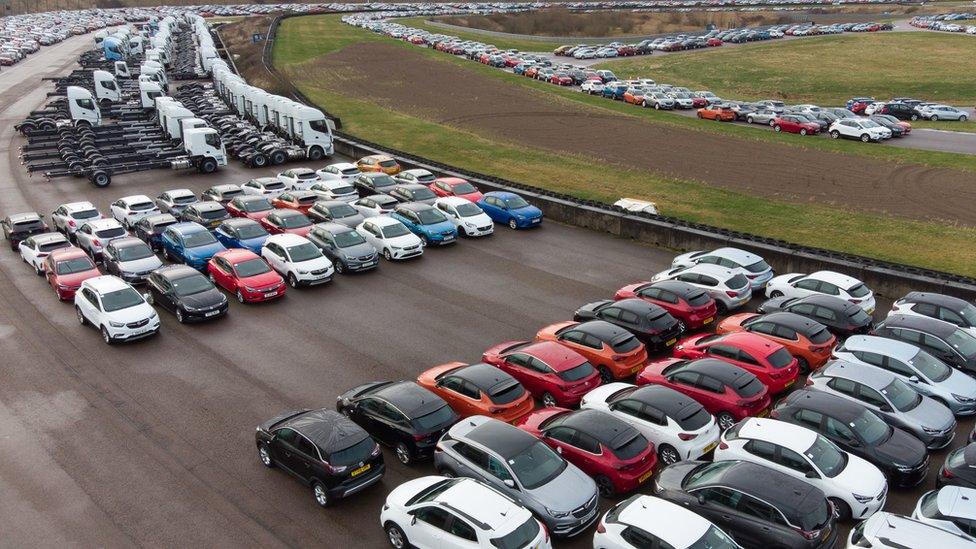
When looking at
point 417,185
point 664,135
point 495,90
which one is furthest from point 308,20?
point 417,185

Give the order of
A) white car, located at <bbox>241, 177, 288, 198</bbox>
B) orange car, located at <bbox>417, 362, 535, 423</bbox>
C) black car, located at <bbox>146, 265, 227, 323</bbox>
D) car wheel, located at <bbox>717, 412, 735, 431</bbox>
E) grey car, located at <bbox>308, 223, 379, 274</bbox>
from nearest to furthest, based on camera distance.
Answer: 1. orange car, located at <bbox>417, 362, 535, 423</bbox>
2. car wheel, located at <bbox>717, 412, 735, 431</bbox>
3. black car, located at <bbox>146, 265, 227, 323</bbox>
4. grey car, located at <bbox>308, 223, 379, 274</bbox>
5. white car, located at <bbox>241, 177, 288, 198</bbox>

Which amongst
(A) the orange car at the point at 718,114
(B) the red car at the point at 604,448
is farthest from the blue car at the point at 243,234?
(A) the orange car at the point at 718,114

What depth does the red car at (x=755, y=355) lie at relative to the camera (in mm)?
16969

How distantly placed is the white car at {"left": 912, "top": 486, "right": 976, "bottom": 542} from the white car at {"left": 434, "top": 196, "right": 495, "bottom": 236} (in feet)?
63.1

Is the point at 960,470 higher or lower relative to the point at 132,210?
higher

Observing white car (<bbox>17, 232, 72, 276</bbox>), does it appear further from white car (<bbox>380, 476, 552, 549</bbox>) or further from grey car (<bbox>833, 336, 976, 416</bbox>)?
grey car (<bbox>833, 336, 976, 416</bbox>)

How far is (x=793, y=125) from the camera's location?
4772cm

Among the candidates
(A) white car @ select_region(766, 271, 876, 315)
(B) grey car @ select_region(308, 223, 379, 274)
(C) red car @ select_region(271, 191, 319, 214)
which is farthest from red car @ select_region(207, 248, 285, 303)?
(A) white car @ select_region(766, 271, 876, 315)

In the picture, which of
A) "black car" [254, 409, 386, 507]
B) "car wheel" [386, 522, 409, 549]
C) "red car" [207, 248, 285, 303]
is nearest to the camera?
"car wheel" [386, 522, 409, 549]

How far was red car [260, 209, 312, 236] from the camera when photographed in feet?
91.7

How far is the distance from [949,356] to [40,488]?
792 inches

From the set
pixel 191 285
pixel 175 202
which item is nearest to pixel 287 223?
pixel 191 285

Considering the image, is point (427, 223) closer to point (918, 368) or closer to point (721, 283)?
point (721, 283)

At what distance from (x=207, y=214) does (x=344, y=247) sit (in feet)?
23.2
